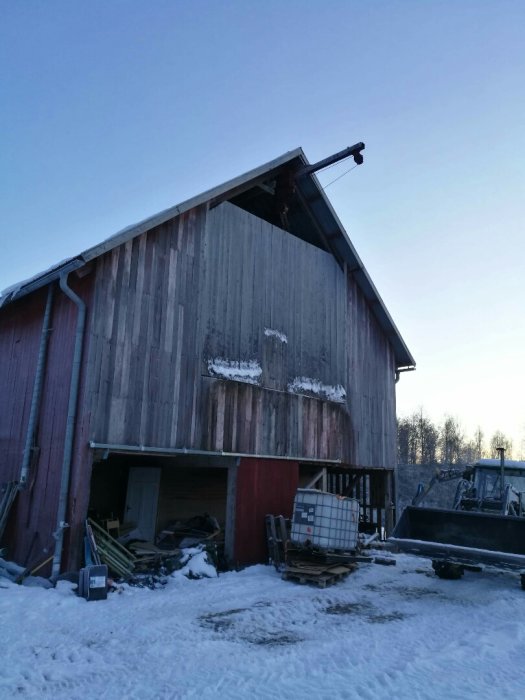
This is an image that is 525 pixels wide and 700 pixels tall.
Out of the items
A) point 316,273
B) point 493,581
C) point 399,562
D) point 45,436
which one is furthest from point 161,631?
point 316,273

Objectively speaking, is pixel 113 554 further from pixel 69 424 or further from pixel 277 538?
pixel 277 538

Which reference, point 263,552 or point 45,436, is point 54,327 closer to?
point 45,436

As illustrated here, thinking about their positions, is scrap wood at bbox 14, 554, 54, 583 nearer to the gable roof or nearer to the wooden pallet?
the wooden pallet

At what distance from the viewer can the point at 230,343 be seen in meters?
12.9

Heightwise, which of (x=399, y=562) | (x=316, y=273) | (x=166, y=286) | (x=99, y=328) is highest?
(x=316, y=273)

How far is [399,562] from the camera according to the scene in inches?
542

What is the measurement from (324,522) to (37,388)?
6515 millimetres

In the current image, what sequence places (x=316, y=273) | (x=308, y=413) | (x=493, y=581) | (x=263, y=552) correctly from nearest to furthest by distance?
(x=493, y=581) → (x=263, y=552) → (x=308, y=413) → (x=316, y=273)

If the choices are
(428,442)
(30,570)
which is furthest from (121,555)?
(428,442)

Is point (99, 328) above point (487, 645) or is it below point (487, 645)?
above

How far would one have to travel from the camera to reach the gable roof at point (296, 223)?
10.7m

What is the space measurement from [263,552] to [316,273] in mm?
7714

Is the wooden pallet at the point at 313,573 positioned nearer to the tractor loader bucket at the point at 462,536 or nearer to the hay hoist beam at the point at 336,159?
the tractor loader bucket at the point at 462,536

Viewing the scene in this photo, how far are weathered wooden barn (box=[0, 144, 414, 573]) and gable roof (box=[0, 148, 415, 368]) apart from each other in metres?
0.05
